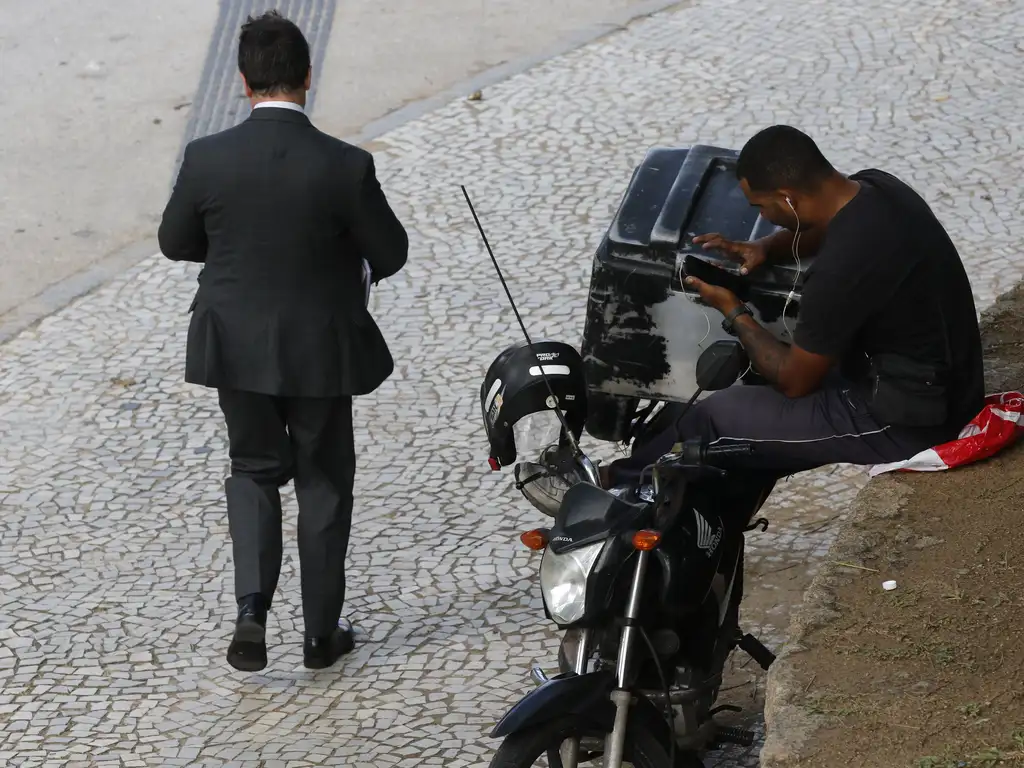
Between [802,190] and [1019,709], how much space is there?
1415 mm

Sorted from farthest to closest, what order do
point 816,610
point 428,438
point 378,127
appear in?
1. point 378,127
2. point 428,438
3. point 816,610

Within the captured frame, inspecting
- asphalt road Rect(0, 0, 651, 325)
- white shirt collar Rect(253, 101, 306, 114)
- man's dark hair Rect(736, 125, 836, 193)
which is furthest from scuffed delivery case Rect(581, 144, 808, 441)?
asphalt road Rect(0, 0, 651, 325)

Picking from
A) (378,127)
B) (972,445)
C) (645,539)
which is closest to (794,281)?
(972,445)

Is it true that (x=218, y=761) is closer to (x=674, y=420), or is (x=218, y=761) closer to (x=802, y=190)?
(x=674, y=420)

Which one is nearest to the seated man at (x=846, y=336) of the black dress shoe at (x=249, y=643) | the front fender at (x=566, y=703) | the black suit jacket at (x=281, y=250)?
the front fender at (x=566, y=703)

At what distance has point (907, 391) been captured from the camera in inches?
154

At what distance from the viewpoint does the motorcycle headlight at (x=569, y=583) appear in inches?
132

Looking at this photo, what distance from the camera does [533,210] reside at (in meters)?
7.66

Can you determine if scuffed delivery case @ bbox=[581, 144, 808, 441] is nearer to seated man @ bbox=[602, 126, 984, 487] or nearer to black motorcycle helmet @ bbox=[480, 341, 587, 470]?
seated man @ bbox=[602, 126, 984, 487]

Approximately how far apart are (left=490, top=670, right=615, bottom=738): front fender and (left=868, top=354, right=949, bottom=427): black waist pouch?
3.69 feet

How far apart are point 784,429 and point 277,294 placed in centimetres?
147

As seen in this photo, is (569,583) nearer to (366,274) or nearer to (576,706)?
(576,706)

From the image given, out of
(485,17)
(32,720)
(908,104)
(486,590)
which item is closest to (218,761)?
(32,720)

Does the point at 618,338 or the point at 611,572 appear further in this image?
the point at 618,338
